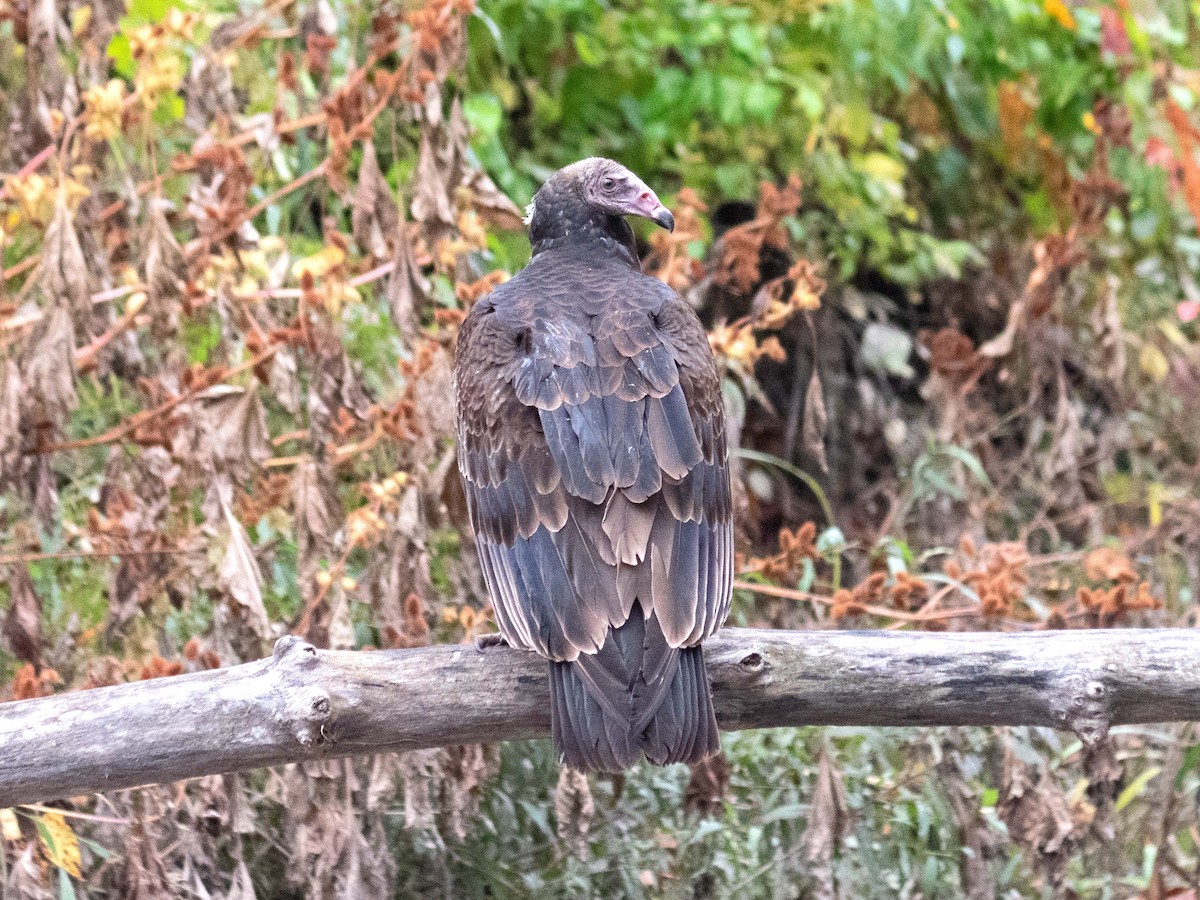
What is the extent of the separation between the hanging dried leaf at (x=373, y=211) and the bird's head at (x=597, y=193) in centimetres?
33

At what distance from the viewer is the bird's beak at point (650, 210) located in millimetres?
2928

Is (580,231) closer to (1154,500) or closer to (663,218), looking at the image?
(663,218)

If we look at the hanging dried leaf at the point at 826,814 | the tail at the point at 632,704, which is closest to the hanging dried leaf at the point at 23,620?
the tail at the point at 632,704

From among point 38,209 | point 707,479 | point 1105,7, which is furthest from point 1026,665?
point 1105,7

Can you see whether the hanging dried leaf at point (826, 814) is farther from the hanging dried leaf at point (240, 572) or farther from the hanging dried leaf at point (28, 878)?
the hanging dried leaf at point (28, 878)

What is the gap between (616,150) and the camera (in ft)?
17.8

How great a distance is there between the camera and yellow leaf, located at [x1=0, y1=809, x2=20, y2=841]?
8.48 ft

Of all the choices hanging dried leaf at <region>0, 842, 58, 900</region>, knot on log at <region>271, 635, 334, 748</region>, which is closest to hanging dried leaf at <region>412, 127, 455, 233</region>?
knot on log at <region>271, 635, 334, 748</region>

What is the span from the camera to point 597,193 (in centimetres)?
309

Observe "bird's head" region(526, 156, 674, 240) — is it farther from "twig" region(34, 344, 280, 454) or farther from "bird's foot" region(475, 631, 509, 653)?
"bird's foot" region(475, 631, 509, 653)

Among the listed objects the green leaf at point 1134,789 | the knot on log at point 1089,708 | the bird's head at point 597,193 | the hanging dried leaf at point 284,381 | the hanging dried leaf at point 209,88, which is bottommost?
the green leaf at point 1134,789

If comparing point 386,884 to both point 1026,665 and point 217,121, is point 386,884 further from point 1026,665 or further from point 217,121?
point 217,121

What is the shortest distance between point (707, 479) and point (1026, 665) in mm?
604

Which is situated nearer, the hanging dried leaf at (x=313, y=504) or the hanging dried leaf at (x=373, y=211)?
the hanging dried leaf at (x=313, y=504)
